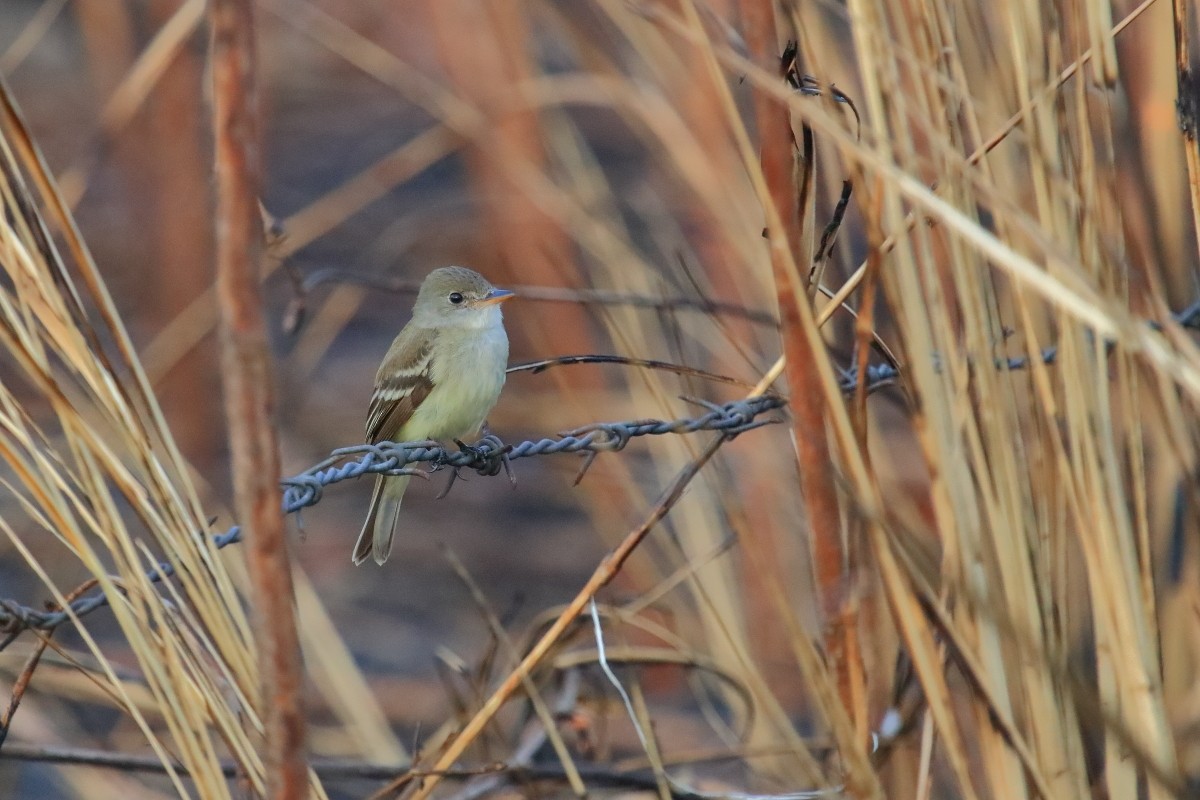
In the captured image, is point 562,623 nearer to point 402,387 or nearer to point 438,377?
point 438,377

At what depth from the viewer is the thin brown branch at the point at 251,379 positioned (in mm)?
1001

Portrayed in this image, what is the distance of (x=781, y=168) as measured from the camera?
131 cm

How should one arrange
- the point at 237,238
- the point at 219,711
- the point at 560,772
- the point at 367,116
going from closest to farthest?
the point at 237,238 < the point at 219,711 < the point at 560,772 < the point at 367,116

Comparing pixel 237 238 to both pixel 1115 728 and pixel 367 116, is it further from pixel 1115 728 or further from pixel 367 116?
pixel 367 116

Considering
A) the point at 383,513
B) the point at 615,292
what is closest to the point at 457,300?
the point at 383,513

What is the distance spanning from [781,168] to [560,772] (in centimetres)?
131

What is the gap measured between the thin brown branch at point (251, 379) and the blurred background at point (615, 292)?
425mm

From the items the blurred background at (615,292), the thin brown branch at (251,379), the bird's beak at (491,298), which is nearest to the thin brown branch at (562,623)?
the blurred background at (615,292)

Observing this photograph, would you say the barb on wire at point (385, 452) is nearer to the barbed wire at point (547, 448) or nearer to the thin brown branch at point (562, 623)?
the barbed wire at point (547, 448)

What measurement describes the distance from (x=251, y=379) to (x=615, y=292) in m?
1.99

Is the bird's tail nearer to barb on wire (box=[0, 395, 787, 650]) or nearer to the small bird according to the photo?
the small bird

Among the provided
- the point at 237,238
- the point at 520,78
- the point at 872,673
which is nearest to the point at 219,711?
the point at 237,238

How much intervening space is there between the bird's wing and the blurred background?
21 centimetres

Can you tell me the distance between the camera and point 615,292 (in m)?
2.99
